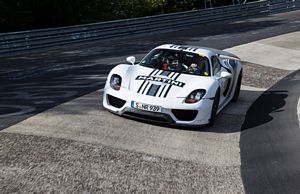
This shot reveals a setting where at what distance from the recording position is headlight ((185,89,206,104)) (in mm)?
7504

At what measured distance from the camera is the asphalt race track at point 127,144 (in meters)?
5.15

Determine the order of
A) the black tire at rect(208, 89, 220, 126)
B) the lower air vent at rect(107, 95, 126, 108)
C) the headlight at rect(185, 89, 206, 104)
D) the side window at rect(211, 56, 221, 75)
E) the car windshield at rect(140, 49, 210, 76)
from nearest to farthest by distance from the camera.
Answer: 1. the headlight at rect(185, 89, 206, 104)
2. the lower air vent at rect(107, 95, 126, 108)
3. the black tire at rect(208, 89, 220, 126)
4. the car windshield at rect(140, 49, 210, 76)
5. the side window at rect(211, 56, 221, 75)

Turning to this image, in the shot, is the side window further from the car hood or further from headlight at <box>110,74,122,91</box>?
headlight at <box>110,74,122,91</box>

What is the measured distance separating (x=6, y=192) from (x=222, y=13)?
86.4 feet

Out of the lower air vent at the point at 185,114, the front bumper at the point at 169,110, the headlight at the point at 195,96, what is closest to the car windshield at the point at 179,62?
the headlight at the point at 195,96

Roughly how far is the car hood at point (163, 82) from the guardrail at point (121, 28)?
9444 millimetres

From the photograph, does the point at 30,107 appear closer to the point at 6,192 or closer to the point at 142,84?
the point at 142,84

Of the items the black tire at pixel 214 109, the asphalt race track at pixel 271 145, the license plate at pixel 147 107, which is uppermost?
the license plate at pixel 147 107

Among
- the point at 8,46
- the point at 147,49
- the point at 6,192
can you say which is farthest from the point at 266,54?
the point at 6,192

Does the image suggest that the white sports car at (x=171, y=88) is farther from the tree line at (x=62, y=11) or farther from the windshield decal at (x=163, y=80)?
the tree line at (x=62, y=11)

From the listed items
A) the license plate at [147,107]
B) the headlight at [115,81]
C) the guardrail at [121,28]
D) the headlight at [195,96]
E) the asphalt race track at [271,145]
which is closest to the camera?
the asphalt race track at [271,145]

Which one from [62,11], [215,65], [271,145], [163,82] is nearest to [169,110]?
[163,82]

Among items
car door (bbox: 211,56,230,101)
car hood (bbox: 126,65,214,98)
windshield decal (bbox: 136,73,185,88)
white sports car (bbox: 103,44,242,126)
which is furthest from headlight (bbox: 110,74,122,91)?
car door (bbox: 211,56,230,101)

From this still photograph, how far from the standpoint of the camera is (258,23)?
94.7 feet
